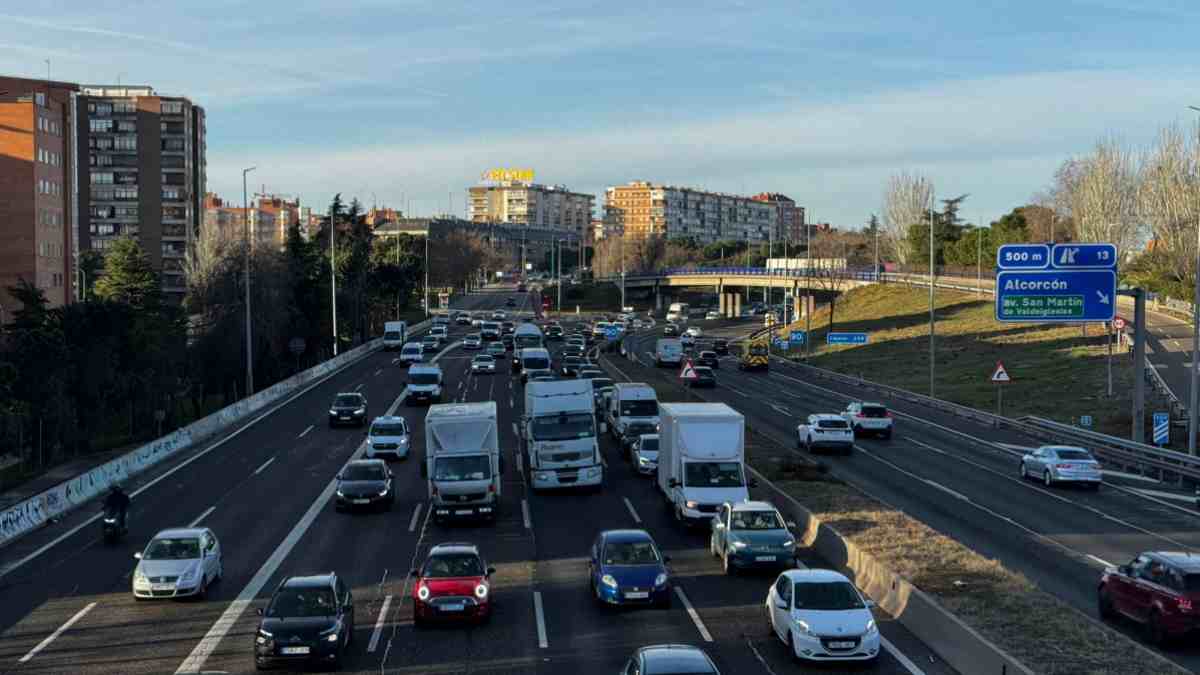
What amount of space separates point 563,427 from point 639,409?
9.19 m

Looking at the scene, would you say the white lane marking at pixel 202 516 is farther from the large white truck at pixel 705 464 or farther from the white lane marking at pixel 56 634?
the large white truck at pixel 705 464

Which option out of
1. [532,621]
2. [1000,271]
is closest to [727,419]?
[532,621]

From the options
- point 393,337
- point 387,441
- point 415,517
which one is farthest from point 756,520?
point 393,337

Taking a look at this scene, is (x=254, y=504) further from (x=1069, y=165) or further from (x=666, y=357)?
(x=1069, y=165)

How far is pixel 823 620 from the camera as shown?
18.7 metres

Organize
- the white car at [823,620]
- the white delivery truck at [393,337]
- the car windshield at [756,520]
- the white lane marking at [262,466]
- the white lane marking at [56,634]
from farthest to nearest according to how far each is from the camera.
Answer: the white delivery truck at [393,337] < the white lane marking at [262,466] < the car windshield at [756,520] < the white lane marking at [56,634] < the white car at [823,620]

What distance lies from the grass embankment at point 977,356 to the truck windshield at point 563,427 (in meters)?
29.0

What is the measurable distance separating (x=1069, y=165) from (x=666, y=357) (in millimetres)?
74859

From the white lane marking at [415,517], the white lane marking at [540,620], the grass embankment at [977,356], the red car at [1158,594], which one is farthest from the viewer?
the grass embankment at [977,356]

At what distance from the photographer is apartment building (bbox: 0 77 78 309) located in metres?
89.1

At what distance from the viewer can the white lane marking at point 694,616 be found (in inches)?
814

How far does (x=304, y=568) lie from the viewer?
26.9 meters

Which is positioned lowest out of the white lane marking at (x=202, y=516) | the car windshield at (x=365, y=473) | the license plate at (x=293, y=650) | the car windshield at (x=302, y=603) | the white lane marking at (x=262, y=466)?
the white lane marking at (x=262, y=466)

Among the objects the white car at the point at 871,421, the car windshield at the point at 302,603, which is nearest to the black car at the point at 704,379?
the white car at the point at 871,421
